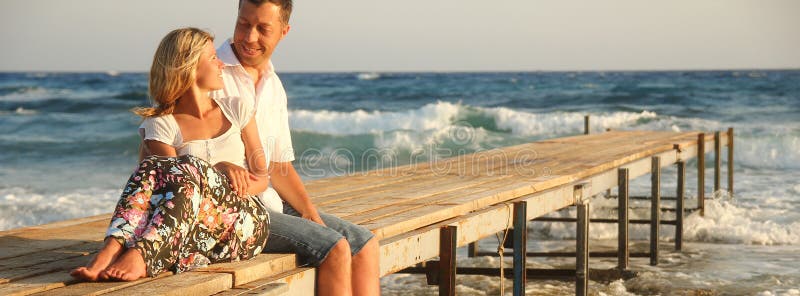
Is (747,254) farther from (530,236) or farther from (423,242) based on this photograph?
(423,242)

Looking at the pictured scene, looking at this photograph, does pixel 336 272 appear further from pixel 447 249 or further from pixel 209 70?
pixel 447 249

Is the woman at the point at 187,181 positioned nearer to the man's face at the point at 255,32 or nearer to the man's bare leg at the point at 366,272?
the man's face at the point at 255,32

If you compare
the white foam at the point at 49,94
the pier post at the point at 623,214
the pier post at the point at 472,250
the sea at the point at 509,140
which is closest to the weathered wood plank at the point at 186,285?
the sea at the point at 509,140

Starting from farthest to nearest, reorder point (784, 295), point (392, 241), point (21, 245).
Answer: point (784, 295) < point (392, 241) < point (21, 245)

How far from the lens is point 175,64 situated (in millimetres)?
Result: 3473

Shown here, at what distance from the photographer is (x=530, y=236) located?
11164 mm

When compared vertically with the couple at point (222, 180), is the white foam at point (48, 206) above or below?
below

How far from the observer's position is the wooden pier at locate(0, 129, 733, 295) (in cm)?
330

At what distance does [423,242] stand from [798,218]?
8410mm

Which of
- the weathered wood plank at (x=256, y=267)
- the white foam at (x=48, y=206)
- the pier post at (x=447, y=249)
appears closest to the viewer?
the weathered wood plank at (x=256, y=267)

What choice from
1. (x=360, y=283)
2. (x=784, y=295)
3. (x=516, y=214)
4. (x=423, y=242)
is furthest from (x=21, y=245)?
(x=784, y=295)

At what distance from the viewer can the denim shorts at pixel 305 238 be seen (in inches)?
144

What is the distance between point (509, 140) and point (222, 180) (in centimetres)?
2040

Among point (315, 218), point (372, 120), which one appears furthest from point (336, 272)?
point (372, 120)
